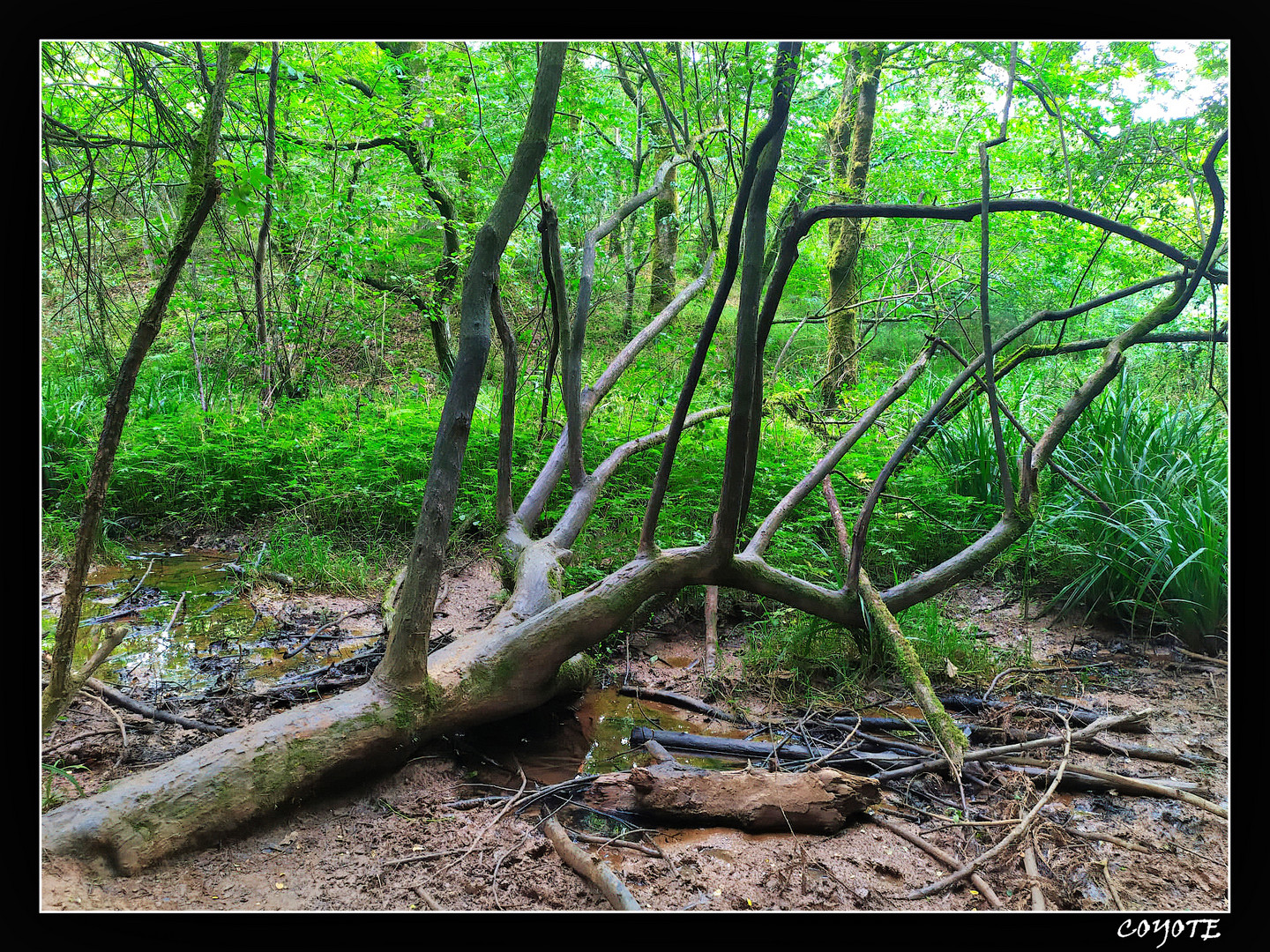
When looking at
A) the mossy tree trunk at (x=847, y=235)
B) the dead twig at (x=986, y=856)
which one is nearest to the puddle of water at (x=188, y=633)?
the dead twig at (x=986, y=856)

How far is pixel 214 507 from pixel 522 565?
3.01 m

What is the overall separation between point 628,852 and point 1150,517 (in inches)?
116

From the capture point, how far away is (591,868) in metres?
1.73

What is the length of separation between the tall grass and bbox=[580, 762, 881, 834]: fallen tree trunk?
1919 millimetres

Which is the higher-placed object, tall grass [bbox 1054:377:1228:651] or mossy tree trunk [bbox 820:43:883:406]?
mossy tree trunk [bbox 820:43:883:406]

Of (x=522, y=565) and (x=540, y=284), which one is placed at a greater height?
(x=540, y=284)

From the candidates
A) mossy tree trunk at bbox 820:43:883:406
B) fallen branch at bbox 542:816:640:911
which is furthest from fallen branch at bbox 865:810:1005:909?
mossy tree trunk at bbox 820:43:883:406

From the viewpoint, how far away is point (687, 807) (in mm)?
2041

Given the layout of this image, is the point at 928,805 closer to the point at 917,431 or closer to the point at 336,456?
the point at 917,431

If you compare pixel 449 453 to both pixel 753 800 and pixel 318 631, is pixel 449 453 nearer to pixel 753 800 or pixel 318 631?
pixel 753 800

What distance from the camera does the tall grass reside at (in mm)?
2922

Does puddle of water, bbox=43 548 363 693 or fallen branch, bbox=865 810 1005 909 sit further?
puddle of water, bbox=43 548 363 693

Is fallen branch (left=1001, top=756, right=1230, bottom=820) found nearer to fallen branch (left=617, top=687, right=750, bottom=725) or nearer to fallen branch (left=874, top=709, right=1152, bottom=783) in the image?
fallen branch (left=874, top=709, right=1152, bottom=783)
